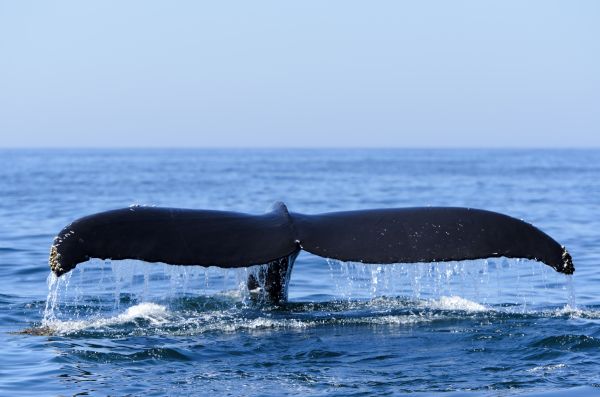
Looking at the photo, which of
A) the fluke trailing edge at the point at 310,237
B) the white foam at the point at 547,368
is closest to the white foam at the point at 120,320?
the fluke trailing edge at the point at 310,237

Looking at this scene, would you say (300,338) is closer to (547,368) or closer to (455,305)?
(547,368)

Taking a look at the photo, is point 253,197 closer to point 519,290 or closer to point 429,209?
point 519,290

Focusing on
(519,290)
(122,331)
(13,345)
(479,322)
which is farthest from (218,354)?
(519,290)

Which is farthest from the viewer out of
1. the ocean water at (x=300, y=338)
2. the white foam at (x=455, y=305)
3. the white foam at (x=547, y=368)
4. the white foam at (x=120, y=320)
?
the white foam at (x=455, y=305)

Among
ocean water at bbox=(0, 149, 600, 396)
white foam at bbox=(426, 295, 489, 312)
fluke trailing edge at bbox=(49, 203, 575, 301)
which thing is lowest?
ocean water at bbox=(0, 149, 600, 396)

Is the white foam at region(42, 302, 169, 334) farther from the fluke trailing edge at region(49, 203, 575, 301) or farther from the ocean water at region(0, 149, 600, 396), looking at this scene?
the fluke trailing edge at region(49, 203, 575, 301)

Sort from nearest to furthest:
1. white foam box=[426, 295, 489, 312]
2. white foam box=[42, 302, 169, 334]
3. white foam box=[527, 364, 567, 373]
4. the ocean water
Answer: the ocean water, white foam box=[527, 364, 567, 373], white foam box=[42, 302, 169, 334], white foam box=[426, 295, 489, 312]

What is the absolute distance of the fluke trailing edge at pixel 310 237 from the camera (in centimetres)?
629

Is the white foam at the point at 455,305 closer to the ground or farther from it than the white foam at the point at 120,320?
farther from it

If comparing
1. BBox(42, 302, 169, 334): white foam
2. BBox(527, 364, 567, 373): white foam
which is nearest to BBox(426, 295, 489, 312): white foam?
BBox(527, 364, 567, 373): white foam

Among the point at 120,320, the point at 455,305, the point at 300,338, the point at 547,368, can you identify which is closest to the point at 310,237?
the point at 300,338

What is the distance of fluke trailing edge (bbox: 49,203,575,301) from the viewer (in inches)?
248

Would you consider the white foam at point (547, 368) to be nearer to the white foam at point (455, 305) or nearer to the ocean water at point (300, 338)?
the ocean water at point (300, 338)

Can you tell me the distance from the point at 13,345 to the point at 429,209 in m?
3.21
